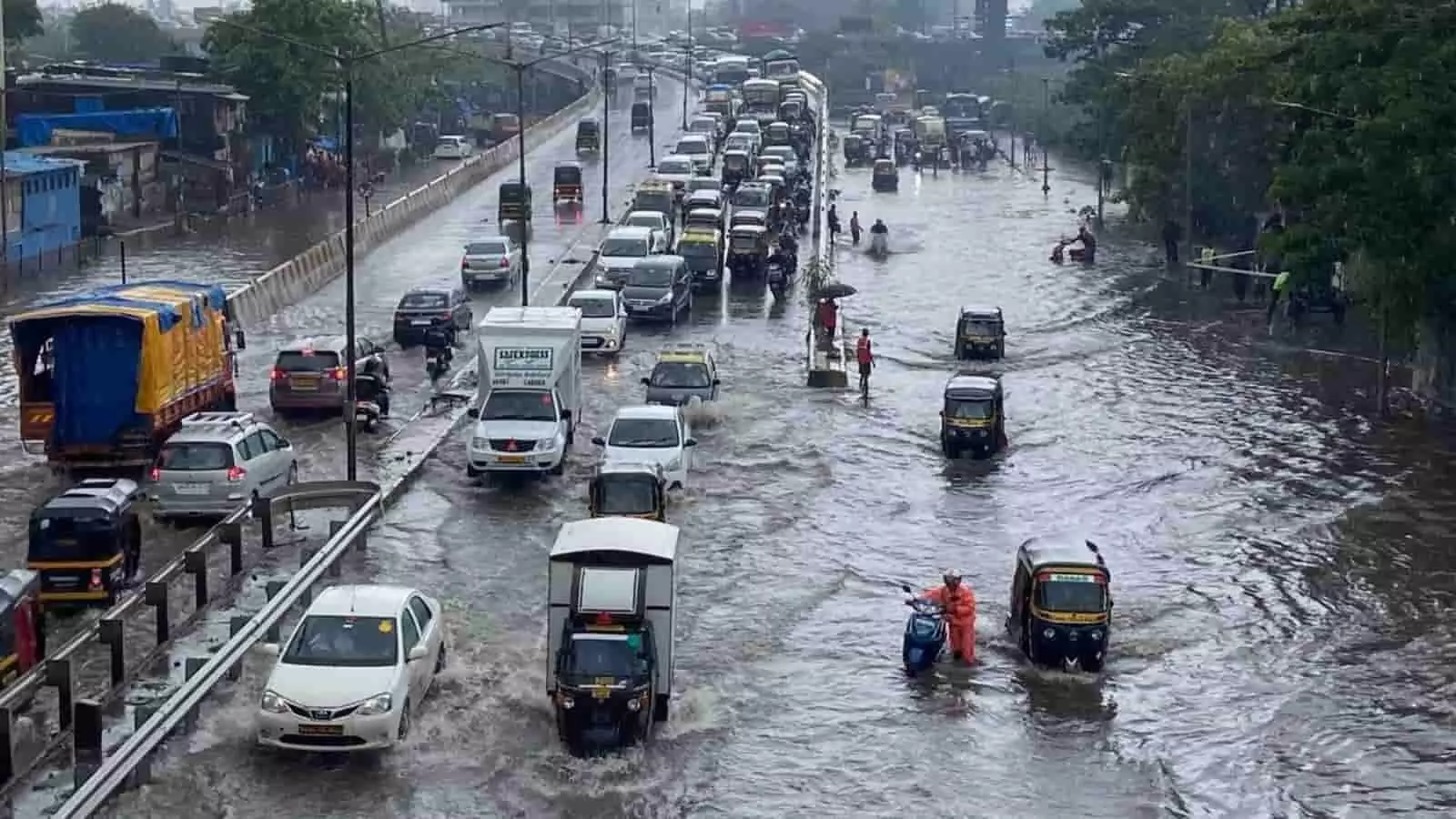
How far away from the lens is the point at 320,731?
21.0m

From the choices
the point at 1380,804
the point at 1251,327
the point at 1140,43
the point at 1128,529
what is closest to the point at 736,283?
the point at 1251,327

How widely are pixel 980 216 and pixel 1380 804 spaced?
6748cm

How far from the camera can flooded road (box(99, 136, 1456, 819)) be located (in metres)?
21.8

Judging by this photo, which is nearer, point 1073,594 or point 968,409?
point 1073,594

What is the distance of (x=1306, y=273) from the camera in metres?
44.2

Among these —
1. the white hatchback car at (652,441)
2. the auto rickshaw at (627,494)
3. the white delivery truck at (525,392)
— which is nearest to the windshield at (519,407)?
the white delivery truck at (525,392)

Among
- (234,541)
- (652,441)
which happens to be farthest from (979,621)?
(234,541)

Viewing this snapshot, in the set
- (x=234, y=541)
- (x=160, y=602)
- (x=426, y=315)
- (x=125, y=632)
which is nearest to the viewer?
(x=160, y=602)

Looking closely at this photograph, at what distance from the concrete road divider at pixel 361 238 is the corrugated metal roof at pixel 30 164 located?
24.6 feet

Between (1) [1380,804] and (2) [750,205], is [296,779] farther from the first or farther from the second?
(2) [750,205]

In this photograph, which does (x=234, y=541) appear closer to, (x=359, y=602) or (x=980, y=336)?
(x=359, y=602)

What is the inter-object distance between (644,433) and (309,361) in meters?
8.25

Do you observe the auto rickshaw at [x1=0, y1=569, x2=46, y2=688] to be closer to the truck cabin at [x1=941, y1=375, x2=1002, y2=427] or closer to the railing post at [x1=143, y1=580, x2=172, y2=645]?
the railing post at [x1=143, y1=580, x2=172, y2=645]

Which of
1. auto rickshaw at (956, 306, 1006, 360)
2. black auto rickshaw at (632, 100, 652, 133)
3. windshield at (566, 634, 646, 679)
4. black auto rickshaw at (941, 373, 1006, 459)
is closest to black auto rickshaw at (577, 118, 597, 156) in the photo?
black auto rickshaw at (632, 100, 652, 133)
